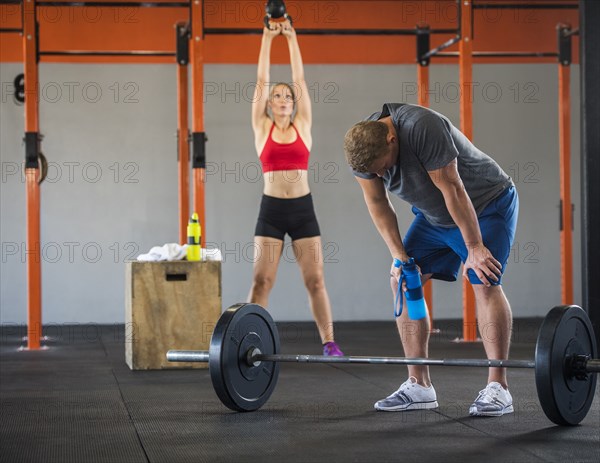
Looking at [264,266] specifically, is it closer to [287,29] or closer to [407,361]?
[287,29]

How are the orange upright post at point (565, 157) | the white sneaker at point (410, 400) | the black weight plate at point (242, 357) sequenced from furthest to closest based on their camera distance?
the orange upright post at point (565, 157) → the white sneaker at point (410, 400) → the black weight plate at point (242, 357)

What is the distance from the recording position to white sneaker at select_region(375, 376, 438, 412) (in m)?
3.21

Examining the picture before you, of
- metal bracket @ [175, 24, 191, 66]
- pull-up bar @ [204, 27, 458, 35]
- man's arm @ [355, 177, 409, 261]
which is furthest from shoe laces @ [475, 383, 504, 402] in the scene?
metal bracket @ [175, 24, 191, 66]

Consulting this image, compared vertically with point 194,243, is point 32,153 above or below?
above

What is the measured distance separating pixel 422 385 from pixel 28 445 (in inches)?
55.3

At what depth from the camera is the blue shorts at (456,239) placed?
3.04 metres

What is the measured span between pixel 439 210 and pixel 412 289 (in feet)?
0.97

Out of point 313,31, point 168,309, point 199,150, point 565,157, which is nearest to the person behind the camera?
point 168,309

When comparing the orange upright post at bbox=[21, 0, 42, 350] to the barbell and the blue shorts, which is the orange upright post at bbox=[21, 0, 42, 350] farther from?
the blue shorts

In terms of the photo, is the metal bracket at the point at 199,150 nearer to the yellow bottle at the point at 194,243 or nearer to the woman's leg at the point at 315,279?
the yellow bottle at the point at 194,243

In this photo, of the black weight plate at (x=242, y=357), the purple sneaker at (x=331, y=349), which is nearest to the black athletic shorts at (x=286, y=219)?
the purple sneaker at (x=331, y=349)

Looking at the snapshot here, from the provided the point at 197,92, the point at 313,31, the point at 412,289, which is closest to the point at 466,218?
the point at 412,289

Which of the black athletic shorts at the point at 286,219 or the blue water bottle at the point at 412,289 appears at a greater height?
the black athletic shorts at the point at 286,219

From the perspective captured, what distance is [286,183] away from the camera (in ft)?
15.9
